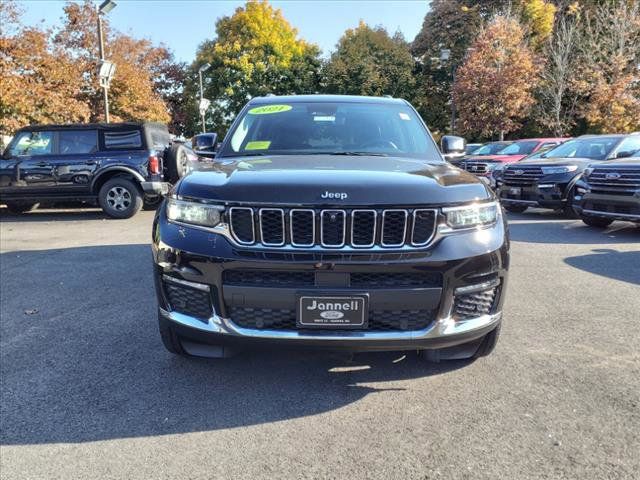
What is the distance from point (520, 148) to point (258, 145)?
1345 centimetres

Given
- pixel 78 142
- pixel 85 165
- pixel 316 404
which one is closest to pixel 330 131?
pixel 316 404

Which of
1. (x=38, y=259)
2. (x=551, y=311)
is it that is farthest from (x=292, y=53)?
(x=551, y=311)

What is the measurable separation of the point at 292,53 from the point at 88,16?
60.4ft

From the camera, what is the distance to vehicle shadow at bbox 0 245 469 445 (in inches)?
109

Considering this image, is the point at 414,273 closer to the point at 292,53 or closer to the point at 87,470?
the point at 87,470

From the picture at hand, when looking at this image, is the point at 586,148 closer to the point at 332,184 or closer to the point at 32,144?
the point at 332,184

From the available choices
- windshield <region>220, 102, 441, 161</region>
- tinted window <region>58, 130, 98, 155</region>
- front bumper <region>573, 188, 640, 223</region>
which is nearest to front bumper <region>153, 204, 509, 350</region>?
windshield <region>220, 102, 441, 161</region>

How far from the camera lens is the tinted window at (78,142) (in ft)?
34.5

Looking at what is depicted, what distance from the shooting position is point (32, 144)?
10570mm

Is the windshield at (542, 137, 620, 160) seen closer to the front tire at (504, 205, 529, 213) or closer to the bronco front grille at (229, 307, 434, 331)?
the front tire at (504, 205, 529, 213)

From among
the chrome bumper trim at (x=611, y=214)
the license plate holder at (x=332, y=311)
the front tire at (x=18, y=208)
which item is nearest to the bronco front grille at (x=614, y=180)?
the chrome bumper trim at (x=611, y=214)

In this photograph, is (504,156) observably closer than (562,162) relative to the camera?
No

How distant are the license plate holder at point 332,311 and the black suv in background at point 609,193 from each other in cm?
724

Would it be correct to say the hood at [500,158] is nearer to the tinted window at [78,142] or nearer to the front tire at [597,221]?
the front tire at [597,221]
